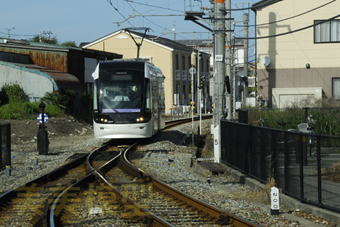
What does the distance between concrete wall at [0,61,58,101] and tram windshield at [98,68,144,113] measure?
17775 millimetres

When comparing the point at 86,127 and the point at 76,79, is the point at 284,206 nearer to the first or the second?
the point at 86,127

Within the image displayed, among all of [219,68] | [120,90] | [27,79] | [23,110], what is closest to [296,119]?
[219,68]

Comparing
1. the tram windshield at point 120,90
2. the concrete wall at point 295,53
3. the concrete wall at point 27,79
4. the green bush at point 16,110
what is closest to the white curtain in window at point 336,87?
the concrete wall at point 295,53

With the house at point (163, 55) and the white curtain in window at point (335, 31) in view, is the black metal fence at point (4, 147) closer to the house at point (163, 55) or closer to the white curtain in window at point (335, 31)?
the white curtain in window at point (335, 31)

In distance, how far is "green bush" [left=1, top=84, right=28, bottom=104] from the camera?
133ft

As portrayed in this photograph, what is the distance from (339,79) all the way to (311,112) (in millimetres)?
12829

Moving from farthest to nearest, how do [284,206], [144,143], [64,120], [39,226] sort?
[64,120]
[144,143]
[284,206]
[39,226]

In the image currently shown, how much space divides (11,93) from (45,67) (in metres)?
7.30

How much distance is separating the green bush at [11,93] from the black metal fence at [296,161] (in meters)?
26.7

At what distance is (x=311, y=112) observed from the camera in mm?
22828

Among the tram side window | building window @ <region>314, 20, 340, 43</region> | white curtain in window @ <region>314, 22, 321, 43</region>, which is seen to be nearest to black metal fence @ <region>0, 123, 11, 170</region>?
the tram side window

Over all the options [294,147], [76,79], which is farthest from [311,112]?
[76,79]

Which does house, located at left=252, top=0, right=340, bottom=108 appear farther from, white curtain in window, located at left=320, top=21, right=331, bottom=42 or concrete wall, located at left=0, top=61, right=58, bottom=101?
concrete wall, located at left=0, top=61, right=58, bottom=101

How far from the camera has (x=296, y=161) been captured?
38.9 ft
